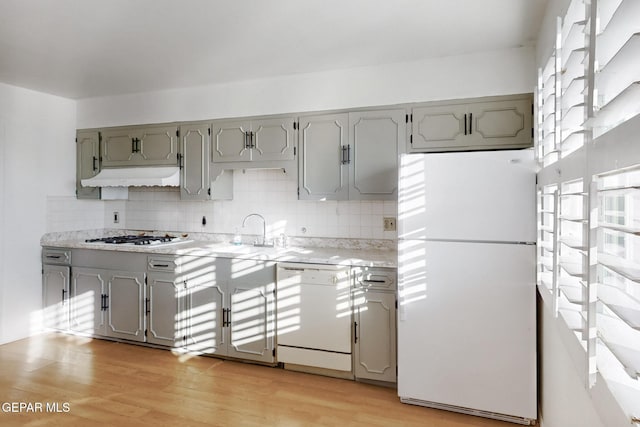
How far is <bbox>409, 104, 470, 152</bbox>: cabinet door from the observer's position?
2943mm

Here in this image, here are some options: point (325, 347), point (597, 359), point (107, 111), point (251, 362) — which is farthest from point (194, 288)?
Result: point (597, 359)

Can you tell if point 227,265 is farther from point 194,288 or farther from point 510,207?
point 510,207

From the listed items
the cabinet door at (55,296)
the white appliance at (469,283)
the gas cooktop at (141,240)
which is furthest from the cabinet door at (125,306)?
the white appliance at (469,283)

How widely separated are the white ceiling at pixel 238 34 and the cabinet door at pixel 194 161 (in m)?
0.50

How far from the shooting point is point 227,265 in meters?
3.25

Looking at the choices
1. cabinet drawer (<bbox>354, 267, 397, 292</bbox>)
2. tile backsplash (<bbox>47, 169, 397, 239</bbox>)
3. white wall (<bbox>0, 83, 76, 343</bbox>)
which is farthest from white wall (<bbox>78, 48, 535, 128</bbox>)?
cabinet drawer (<bbox>354, 267, 397, 292</bbox>)

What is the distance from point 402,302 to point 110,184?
10.2 ft

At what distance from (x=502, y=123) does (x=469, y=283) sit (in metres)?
1.21

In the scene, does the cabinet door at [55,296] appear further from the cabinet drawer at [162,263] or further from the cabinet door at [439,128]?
the cabinet door at [439,128]

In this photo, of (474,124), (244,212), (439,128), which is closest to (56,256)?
(244,212)

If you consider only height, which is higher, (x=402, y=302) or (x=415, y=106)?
(x=415, y=106)

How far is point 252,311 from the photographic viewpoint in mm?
3168

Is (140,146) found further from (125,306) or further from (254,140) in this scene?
(125,306)

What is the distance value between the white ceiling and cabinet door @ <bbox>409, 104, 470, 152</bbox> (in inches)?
16.1
